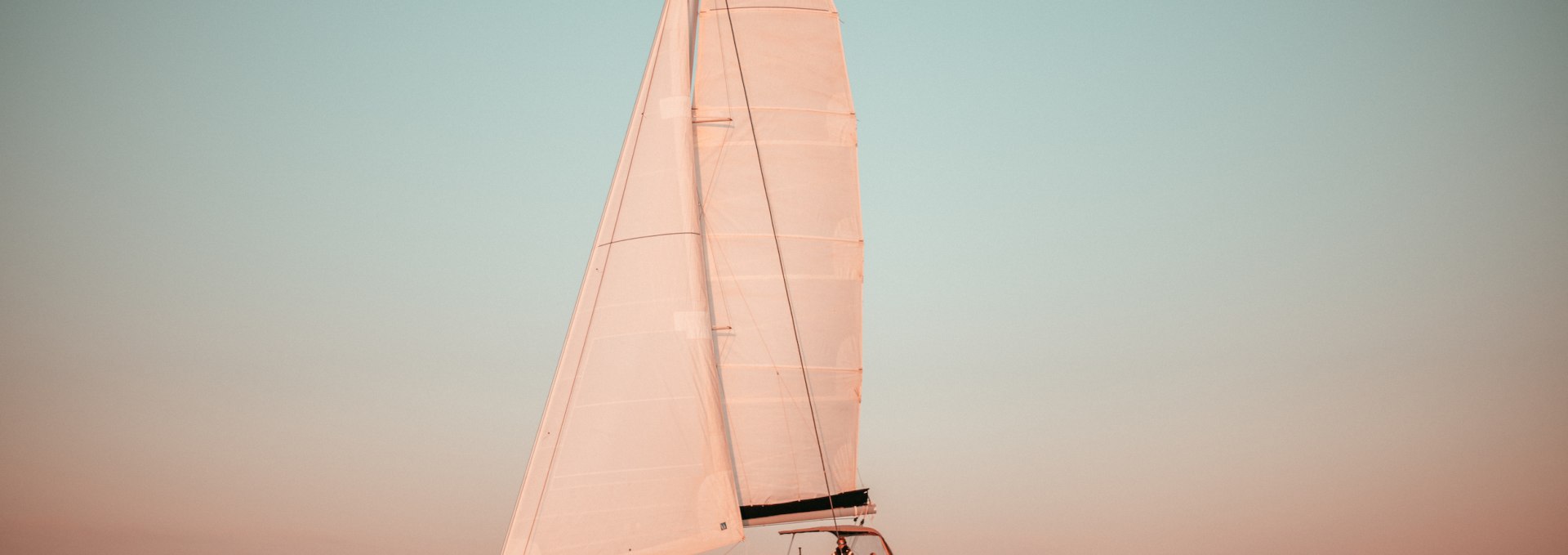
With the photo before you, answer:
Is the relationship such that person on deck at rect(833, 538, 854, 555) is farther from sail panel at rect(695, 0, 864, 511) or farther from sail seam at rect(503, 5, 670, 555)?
sail seam at rect(503, 5, 670, 555)

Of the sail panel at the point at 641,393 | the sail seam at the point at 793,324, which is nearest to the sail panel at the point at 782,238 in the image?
the sail seam at the point at 793,324

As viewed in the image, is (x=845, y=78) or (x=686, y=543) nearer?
(x=686, y=543)

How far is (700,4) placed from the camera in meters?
27.9

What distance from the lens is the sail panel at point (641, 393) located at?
2411cm

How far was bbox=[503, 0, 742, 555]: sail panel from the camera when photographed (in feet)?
79.1

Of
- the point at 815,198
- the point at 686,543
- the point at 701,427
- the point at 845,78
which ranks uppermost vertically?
the point at 845,78

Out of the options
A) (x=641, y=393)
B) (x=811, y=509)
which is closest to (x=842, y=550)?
(x=811, y=509)

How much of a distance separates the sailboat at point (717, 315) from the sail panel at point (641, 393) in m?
0.03

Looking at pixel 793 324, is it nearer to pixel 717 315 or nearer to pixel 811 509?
pixel 717 315

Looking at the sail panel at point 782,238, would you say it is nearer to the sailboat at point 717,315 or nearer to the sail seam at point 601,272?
the sailboat at point 717,315

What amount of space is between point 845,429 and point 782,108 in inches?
249

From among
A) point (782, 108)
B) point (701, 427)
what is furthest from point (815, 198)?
point (701, 427)

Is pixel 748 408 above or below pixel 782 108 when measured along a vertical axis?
below

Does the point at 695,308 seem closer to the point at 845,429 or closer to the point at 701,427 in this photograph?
the point at 701,427
